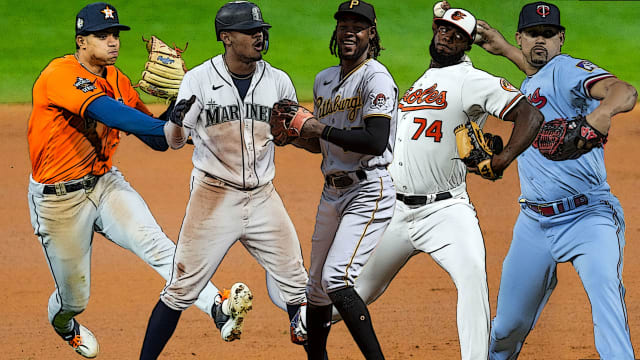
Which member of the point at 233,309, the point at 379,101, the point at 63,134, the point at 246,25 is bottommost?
the point at 233,309

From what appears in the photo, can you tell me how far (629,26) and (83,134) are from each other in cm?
1387

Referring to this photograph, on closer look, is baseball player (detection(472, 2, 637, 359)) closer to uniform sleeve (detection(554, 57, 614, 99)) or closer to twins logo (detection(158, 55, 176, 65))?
uniform sleeve (detection(554, 57, 614, 99))

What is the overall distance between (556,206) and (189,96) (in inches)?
82.1

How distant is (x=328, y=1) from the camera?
1762 cm

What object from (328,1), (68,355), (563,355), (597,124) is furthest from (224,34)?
(328,1)

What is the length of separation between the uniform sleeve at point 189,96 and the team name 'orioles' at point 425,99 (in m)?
1.15

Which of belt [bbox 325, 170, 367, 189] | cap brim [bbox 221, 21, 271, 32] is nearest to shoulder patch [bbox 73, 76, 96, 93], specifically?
cap brim [bbox 221, 21, 271, 32]

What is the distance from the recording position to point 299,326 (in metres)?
5.38

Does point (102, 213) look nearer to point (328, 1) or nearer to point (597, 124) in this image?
point (597, 124)

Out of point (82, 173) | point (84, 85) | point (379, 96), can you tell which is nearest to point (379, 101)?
point (379, 96)

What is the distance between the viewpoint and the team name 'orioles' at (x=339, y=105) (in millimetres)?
4855

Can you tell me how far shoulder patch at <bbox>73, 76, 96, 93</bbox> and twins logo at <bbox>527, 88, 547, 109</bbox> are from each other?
8.24ft

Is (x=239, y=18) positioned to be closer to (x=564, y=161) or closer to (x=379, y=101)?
(x=379, y=101)

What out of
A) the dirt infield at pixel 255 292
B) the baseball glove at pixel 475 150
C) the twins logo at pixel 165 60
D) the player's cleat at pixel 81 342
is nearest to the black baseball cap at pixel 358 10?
the baseball glove at pixel 475 150
